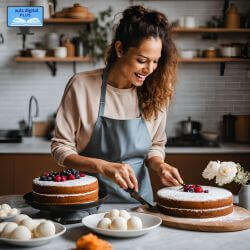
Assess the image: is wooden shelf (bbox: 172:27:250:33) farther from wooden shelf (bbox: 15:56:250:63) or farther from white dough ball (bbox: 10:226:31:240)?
white dough ball (bbox: 10:226:31:240)

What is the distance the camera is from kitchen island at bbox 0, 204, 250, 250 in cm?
192

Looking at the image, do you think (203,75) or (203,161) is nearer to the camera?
(203,161)

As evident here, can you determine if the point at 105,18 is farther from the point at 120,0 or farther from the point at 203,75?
the point at 203,75

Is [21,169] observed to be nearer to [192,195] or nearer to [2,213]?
[2,213]

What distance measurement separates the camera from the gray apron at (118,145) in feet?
9.14

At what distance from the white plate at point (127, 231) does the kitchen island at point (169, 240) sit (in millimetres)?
29

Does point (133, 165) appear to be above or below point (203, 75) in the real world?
below

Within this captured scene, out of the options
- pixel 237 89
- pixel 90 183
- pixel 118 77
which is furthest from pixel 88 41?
pixel 90 183

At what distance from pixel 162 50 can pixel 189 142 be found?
2.23 m

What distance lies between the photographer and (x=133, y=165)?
290 centimetres

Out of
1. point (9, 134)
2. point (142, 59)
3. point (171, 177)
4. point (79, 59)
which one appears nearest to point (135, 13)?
point (142, 59)

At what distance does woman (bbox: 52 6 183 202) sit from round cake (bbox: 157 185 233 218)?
0.77 feet

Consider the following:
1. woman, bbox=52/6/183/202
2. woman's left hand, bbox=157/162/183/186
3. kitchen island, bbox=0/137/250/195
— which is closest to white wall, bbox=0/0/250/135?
kitchen island, bbox=0/137/250/195

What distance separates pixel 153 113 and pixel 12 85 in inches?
111
